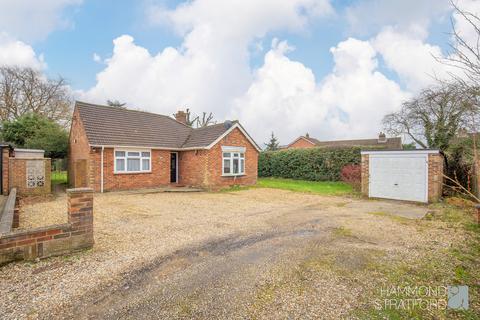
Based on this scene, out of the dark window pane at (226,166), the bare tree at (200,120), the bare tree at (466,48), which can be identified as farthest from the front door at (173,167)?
the bare tree at (200,120)

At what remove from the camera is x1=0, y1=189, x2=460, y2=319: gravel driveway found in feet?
9.37

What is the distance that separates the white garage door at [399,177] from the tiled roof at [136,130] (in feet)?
30.3

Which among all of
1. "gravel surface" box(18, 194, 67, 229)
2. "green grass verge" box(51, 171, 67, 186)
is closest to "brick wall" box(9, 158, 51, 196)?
"gravel surface" box(18, 194, 67, 229)

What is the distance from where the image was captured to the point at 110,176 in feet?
43.2

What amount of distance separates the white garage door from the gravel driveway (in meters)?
4.47

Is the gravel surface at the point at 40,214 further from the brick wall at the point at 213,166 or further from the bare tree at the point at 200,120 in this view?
the bare tree at the point at 200,120

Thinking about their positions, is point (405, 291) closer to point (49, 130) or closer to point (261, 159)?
point (261, 159)

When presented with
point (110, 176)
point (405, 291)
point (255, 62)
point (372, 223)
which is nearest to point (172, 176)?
point (110, 176)

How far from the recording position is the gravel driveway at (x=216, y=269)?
9.37ft

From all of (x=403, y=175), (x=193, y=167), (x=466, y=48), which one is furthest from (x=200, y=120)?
(x=466, y=48)

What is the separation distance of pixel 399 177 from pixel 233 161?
381 inches

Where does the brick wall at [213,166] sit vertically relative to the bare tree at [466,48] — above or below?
below

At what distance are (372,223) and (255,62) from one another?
45.4 feet

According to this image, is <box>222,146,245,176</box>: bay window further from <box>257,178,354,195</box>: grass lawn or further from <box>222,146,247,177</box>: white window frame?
<box>257,178,354,195</box>: grass lawn
